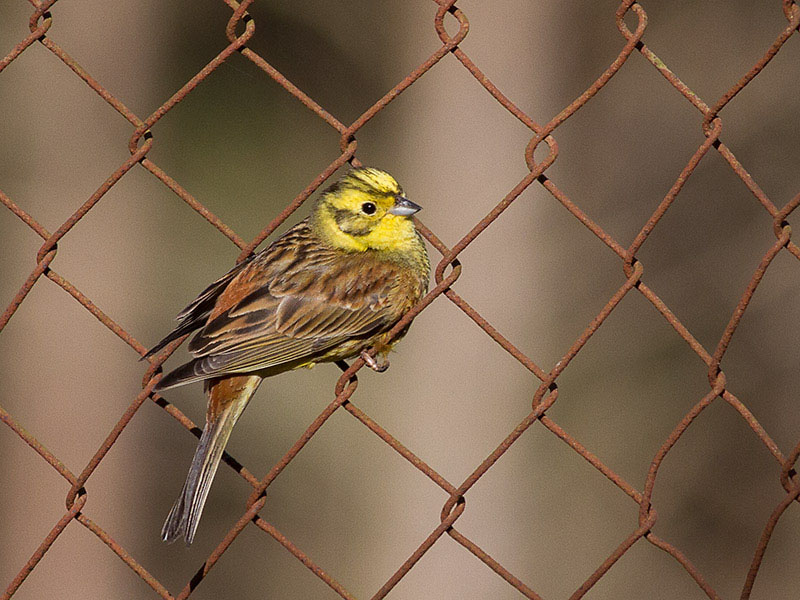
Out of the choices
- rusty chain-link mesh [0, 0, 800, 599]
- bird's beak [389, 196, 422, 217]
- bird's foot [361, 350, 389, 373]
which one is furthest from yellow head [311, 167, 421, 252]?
Result: rusty chain-link mesh [0, 0, 800, 599]

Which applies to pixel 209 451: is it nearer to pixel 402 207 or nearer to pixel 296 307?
pixel 296 307

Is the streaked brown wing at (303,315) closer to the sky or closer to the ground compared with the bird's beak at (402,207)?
closer to the ground

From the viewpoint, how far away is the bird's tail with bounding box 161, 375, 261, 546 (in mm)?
3074

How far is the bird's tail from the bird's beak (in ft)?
2.28

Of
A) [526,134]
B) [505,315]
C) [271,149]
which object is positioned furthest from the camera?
[271,149]

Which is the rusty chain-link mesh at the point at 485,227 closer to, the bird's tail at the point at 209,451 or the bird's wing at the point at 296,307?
the bird's tail at the point at 209,451

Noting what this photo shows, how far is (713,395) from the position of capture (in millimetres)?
2590

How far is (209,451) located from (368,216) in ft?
3.14

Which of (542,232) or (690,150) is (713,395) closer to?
(542,232)

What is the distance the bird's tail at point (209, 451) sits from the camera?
10.1 ft

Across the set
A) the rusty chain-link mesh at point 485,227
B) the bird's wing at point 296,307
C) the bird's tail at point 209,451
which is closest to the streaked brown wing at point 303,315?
the bird's wing at point 296,307

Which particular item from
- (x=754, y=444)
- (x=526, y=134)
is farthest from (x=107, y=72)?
(x=754, y=444)

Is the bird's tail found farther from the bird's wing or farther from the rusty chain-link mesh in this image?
the rusty chain-link mesh

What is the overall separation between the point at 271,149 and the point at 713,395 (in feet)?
28.3
